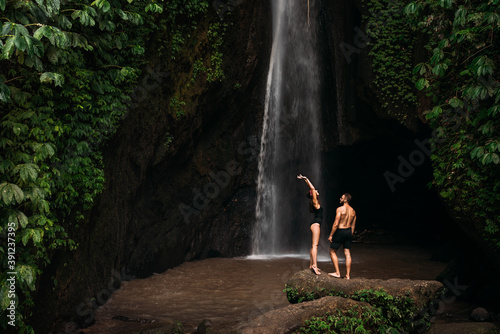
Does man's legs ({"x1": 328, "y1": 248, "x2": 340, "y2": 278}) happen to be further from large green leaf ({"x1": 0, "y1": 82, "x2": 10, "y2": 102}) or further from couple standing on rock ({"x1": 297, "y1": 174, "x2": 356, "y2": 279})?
large green leaf ({"x1": 0, "y1": 82, "x2": 10, "y2": 102})

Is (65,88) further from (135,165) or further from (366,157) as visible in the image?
(366,157)

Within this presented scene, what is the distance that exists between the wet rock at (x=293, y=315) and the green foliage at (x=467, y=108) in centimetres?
316

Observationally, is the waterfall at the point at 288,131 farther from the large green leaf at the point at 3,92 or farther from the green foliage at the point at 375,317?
the large green leaf at the point at 3,92

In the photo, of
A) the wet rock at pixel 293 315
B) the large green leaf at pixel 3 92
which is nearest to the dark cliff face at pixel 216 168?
the large green leaf at pixel 3 92

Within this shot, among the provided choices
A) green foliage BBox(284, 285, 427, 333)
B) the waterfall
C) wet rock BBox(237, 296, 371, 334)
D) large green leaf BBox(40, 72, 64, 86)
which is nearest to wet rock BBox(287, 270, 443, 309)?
green foliage BBox(284, 285, 427, 333)

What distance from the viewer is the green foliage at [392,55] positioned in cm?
1226

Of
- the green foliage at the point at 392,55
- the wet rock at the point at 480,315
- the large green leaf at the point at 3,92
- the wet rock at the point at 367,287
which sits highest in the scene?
the green foliage at the point at 392,55

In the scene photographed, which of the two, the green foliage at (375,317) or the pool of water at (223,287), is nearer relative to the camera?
the green foliage at (375,317)

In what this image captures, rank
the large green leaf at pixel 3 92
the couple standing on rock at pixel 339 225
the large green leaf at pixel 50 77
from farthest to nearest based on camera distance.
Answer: the couple standing on rock at pixel 339 225, the large green leaf at pixel 50 77, the large green leaf at pixel 3 92

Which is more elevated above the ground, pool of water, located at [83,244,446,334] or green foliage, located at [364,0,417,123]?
green foliage, located at [364,0,417,123]

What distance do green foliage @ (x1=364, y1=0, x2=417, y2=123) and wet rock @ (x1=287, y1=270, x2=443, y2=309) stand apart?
6.90 metres

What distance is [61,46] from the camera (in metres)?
5.24

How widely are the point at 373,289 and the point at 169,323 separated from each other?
313 cm

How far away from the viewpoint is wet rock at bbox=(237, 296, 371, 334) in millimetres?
5727
